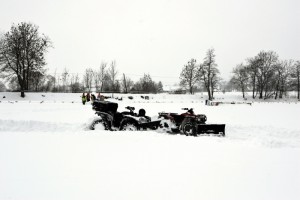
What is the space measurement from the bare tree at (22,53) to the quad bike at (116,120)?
3608 centimetres

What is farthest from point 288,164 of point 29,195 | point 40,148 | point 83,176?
point 40,148

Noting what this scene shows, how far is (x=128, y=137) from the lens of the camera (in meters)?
6.86

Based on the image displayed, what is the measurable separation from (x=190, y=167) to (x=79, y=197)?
1966 millimetres

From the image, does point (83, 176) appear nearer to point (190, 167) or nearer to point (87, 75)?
point (190, 167)

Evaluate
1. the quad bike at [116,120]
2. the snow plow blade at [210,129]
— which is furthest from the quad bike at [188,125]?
the quad bike at [116,120]

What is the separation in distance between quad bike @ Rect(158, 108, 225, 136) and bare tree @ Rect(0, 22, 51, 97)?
122 ft

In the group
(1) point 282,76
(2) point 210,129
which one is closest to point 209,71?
(1) point 282,76

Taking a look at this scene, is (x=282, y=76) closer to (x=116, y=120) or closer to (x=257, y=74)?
(x=257, y=74)

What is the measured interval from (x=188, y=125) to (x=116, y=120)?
111 inches

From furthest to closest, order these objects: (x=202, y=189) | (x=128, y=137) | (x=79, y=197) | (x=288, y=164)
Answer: (x=128, y=137), (x=288, y=164), (x=202, y=189), (x=79, y=197)

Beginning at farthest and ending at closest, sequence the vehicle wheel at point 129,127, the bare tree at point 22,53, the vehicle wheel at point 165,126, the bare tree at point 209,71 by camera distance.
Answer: the bare tree at point 209,71, the bare tree at point 22,53, the vehicle wheel at point 165,126, the vehicle wheel at point 129,127

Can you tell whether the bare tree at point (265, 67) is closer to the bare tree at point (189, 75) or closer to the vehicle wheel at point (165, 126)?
the bare tree at point (189, 75)

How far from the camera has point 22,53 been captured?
42156 millimetres

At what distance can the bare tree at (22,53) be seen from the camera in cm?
4144
